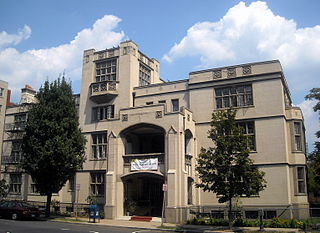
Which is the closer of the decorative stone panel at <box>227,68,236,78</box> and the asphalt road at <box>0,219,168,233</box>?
the asphalt road at <box>0,219,168,233</box>

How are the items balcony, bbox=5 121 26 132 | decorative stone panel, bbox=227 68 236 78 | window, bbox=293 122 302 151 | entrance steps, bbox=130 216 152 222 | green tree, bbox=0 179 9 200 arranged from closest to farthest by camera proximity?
entrance steps, bbox=130 216 152 222
window, bbox=293 122 302 151
decorative stone panel, bbox=227 68 236 78
green tree, bbox=0 179 9 200
balcony, bbox=5 121 26 132

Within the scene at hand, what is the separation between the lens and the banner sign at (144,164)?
98.0 feet

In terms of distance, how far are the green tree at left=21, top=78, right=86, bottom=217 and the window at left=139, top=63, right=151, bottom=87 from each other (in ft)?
33.6

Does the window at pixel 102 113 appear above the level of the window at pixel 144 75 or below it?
below

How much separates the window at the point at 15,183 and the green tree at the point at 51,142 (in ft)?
50.7

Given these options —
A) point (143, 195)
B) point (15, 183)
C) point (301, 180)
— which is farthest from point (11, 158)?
point (301, 180)

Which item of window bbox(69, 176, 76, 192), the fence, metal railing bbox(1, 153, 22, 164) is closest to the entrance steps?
the fence

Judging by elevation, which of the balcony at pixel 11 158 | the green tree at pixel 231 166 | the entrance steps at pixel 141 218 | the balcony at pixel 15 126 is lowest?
the entrance steps at pixel 141 218

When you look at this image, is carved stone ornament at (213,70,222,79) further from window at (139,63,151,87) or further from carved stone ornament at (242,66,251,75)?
window at (139,63,151,87)

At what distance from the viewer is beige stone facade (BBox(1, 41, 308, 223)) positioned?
95.2 ft

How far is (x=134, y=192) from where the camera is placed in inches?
1307

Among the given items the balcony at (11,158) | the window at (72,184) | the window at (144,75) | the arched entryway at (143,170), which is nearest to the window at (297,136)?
the arched entryway at (143,170)

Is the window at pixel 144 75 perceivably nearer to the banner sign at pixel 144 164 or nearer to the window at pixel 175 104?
the window at pixel 175 104

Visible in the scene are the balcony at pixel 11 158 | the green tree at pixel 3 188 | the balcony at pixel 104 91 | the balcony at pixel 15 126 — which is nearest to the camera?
the balcony at pixel 104 91
